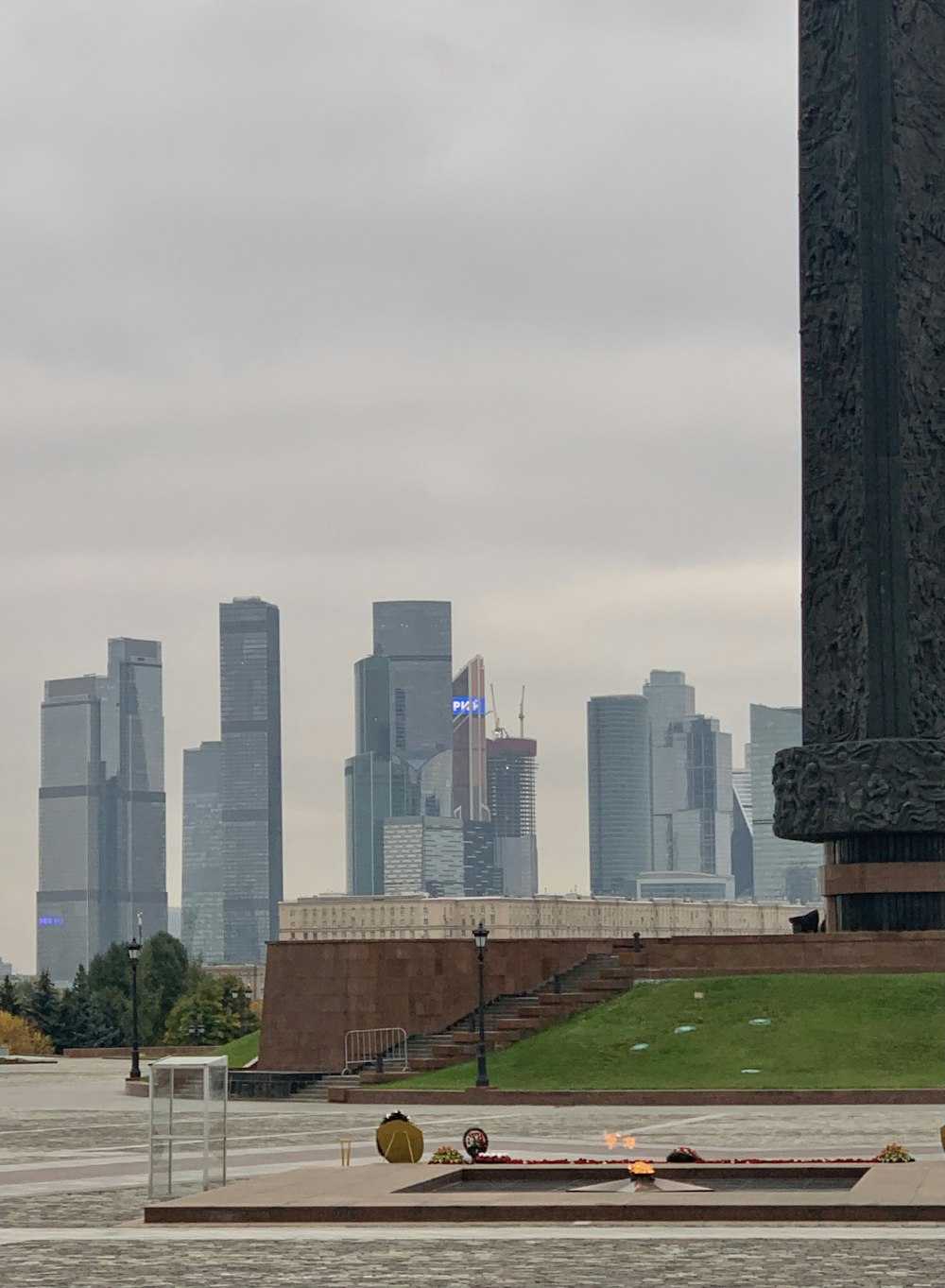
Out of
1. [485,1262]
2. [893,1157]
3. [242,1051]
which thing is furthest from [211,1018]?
[485,1262]

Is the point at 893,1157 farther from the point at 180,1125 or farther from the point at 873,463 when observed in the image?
the point at 873,463

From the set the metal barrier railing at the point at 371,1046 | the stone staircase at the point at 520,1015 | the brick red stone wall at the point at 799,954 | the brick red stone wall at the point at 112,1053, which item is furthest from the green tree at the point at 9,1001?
the brick red stone wall at the point at 799,954

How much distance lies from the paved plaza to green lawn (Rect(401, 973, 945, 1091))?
961cm

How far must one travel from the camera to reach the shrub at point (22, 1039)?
115 metres

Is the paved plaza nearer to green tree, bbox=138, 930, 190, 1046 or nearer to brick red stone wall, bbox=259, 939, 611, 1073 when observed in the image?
brick red stone wall, bbox=259, 939, 611, 1073

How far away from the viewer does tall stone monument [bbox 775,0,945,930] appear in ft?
205

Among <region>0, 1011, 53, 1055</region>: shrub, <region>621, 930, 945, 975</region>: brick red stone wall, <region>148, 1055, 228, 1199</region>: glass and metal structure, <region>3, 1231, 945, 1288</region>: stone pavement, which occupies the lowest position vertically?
<region>0, 1011, 53, 1055</region>: shrub

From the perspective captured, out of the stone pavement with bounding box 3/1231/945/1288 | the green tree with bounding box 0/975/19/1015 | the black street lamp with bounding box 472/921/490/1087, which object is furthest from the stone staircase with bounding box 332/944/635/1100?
the green tree with bounding box 0/975/19/1015

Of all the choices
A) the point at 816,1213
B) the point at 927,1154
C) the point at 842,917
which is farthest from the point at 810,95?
the point at 816,1213

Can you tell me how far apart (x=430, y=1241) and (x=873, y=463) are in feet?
144

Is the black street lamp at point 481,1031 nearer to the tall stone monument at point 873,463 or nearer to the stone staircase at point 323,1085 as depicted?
the stone staircase at point 323,1085

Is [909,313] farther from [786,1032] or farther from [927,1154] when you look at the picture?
[927,1154]

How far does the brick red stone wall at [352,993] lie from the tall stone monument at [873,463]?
11233mm

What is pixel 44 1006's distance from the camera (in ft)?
406
